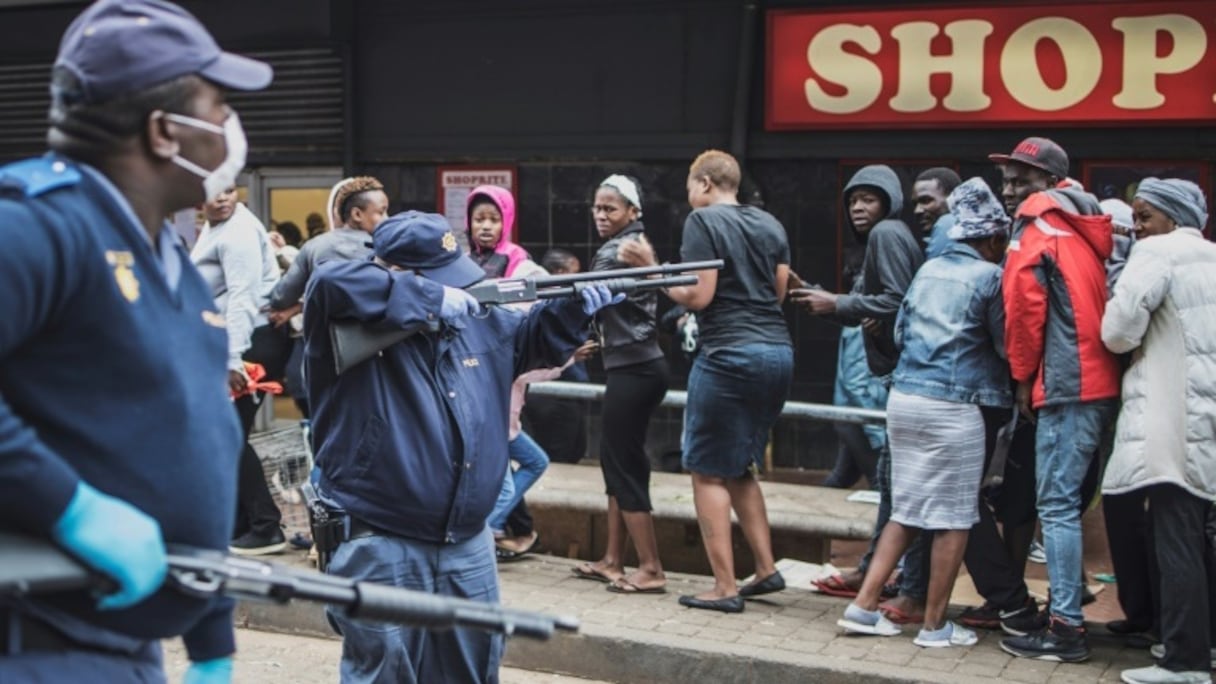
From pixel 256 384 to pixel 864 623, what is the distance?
3.16 metres

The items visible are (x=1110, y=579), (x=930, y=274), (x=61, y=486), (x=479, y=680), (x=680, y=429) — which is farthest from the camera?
(x=680, y=429)

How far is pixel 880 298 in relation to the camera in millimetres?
6961

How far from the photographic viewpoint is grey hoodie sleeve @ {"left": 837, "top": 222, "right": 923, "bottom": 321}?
22.8 feet

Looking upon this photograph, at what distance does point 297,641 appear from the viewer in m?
7.24

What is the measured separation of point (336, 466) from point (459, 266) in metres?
0.68

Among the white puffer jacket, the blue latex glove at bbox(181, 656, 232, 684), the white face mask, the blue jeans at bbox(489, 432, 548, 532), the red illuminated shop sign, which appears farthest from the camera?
the red illuminated shop sign

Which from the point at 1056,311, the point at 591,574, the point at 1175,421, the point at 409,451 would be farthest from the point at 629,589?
the point at 409,451

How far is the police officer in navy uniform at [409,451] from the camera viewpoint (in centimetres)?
452

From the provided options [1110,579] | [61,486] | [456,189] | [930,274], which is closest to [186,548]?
[61,486]

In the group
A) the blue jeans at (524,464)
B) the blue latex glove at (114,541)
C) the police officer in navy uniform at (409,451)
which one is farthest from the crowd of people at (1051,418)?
the blue latex glove at (114,541)

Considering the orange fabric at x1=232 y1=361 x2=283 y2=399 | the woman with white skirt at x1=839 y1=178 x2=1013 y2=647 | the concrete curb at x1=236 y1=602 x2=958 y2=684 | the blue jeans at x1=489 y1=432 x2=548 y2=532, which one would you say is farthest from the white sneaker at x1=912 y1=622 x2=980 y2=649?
the orange fabric at x1=232 y1=361 x2=283 y2=399

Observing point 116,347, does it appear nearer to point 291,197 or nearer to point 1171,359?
point 1171,359

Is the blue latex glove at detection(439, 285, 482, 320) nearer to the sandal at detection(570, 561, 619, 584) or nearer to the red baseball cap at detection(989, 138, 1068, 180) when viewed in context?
the red baseball cap at detection(989, 138, 1068, 180)

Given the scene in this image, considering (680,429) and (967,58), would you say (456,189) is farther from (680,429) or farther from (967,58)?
(967,58)
